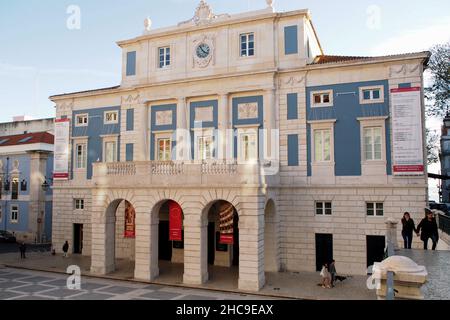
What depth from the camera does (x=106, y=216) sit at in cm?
2562

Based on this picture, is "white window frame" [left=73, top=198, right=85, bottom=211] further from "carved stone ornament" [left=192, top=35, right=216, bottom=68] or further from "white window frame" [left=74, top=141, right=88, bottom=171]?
"carved stone ornament" [left=192, top=35, right=216, bottom=68]

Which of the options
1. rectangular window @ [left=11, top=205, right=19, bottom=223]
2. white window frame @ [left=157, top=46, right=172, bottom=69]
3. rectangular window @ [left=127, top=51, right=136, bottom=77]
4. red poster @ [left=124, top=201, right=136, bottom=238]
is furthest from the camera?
rectangular window @ [left=11, top=205, right=19, bottom=223]

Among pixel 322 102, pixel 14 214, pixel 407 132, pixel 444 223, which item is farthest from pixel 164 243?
pixel 14 214

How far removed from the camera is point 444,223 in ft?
83.6

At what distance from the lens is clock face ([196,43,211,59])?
28.4 metres

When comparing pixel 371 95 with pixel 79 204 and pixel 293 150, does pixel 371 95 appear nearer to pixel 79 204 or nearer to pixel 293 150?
pixel 293 150

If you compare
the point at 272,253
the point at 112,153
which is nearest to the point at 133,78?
the point at 112,153

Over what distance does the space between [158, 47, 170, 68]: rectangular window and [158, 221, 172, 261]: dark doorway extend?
40.0ft

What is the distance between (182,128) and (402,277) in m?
22.4

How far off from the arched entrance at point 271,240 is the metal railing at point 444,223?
34.1 feet

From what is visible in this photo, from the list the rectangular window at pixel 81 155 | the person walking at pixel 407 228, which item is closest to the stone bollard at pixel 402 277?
the person walking at pixel 407 228

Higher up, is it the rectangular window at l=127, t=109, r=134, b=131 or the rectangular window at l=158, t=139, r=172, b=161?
the rectangular window at l=127, t=109, r=134, b=131

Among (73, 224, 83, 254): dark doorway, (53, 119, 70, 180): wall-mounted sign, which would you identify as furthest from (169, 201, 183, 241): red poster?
(53, 119, 70, 180): wall-mounted sign
